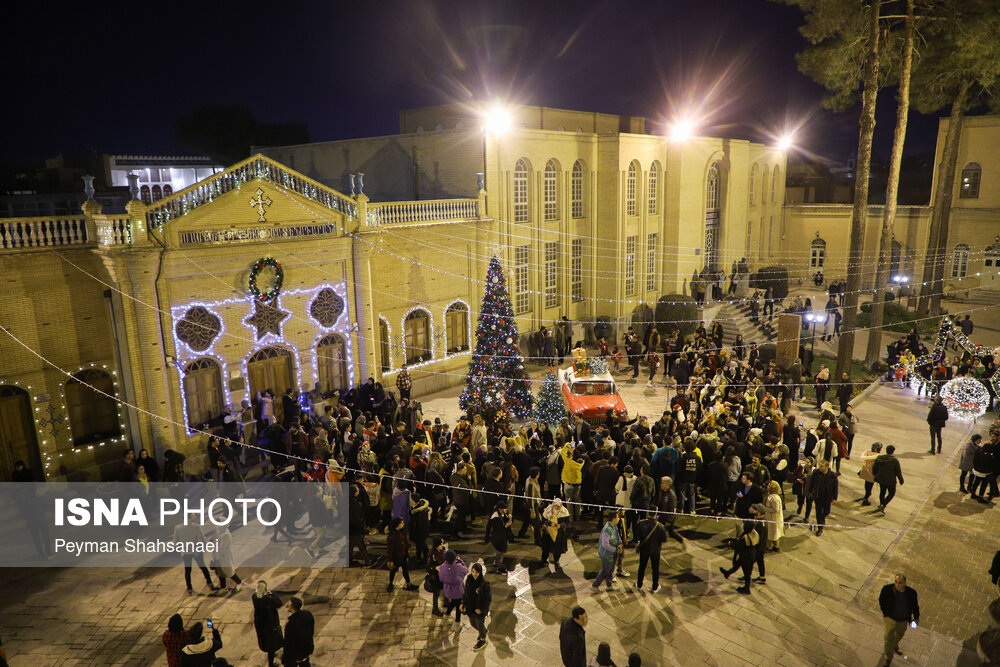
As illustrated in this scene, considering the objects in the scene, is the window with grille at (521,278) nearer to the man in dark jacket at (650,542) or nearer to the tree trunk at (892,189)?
the tree trunk at (892,189)

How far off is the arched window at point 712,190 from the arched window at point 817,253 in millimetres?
10776

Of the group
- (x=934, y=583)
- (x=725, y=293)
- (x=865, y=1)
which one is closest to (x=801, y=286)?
(x=725, y=293)

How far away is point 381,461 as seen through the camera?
12922 millimetres

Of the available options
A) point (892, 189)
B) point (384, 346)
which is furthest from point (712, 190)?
point (384, 346)

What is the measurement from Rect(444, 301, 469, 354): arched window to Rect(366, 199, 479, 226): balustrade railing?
3109mm

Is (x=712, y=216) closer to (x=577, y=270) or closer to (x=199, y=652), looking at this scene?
(x=577, y=270)

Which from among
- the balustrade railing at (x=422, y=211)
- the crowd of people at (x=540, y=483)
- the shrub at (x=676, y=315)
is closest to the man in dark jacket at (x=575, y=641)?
the crowd of people at (x=540, y=483)

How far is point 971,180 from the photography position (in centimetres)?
3409

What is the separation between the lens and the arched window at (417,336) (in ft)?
69.2

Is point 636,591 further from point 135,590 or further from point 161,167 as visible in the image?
point 161,167

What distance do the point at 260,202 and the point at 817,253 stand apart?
36887mm

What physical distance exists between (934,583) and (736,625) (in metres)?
3.68

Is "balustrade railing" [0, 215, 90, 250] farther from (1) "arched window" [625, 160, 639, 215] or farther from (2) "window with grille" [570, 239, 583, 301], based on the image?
(1) "arched window" [625, 160, 639, 215]

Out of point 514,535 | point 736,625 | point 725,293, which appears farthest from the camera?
point 725,293
